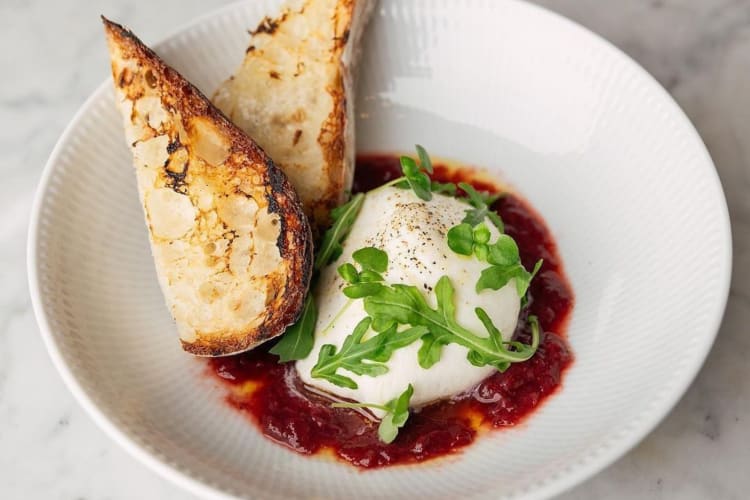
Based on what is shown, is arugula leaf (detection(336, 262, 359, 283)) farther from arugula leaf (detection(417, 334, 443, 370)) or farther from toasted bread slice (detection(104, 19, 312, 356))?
arugula leaf (detection(417, 334, 443, 370))

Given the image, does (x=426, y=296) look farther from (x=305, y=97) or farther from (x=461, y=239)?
(x=305, y=97)

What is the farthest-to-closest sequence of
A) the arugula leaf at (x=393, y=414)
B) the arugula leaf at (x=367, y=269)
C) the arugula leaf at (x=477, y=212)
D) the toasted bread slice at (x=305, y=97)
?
the toasted bread slice at (x=305, y=97) → the arugula leaf at (x=477, y=212) → the arugula leaf at (x=367, y=269) → the arugula leaf at (x=393, y=414)

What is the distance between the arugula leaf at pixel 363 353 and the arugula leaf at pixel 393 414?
83 mm

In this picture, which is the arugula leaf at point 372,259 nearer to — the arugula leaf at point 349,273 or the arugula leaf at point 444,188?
the arugula leaf at point 349,273

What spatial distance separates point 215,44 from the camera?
313 cm

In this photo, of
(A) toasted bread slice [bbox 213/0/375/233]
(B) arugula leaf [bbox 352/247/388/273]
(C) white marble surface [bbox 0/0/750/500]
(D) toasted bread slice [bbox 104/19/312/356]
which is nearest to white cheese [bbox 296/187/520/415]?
(B) arugula leaf [bbox 352/247/388/273]

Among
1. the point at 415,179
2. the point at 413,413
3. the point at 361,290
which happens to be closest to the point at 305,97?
the point at 415,179

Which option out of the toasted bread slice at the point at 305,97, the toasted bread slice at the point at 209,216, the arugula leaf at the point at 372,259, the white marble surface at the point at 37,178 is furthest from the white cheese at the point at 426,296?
the white marble surface at the point at 37,178

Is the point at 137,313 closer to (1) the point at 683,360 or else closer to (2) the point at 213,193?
(2) the point at 213,193

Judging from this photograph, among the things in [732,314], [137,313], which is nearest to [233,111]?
[137,313]

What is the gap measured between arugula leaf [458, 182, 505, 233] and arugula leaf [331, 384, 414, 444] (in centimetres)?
61

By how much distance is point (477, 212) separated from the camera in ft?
8.89

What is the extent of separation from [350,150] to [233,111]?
0.42m

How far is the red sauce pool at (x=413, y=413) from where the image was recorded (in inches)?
93.6
